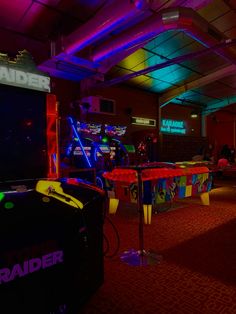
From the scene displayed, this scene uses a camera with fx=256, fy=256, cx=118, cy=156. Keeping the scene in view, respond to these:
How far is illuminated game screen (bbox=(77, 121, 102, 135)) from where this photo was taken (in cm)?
663

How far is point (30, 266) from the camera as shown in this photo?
1.40m

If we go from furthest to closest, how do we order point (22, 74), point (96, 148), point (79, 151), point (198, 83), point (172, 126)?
point (172, 126), point (198, 83), point (96, 148), point (79, 151), point (22, 74)

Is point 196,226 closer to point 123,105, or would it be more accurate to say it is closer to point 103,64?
point 103,64

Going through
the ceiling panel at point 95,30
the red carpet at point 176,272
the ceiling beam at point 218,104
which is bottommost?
the red carpet at point 176,272

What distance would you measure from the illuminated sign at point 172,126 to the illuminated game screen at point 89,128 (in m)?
3.26

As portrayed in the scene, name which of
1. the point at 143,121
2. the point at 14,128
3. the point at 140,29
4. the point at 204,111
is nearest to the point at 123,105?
the point at 143,121

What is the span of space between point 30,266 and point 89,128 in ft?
18.5

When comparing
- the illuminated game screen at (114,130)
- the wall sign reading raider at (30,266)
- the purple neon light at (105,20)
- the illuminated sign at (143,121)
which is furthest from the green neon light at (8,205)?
the illuminated sign at (143,121)

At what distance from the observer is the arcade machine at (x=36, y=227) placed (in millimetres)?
1350

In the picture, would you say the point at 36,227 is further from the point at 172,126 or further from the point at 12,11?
the point at 172,126

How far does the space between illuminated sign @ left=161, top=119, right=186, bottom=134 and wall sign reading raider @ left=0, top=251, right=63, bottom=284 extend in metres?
8.37

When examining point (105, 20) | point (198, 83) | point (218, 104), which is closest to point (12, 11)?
point (105, 20)

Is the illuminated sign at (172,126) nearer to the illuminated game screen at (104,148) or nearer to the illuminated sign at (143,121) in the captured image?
the illuminated sign at (143,121)

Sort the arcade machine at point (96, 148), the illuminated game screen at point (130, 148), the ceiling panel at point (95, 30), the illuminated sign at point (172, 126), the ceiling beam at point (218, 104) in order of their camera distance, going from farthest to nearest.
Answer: the ceiling beam at point (218, 104) → the illuminated sign at point (172, 126) → the illuminated game screen at point (130, 148) → the arcade machine at point (96, 148) → the ceiling panel at point (95, 30)
